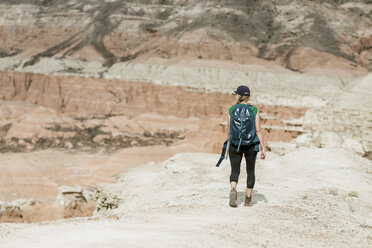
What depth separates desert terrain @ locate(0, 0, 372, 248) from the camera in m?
5.70

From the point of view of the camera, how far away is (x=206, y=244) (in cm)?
437

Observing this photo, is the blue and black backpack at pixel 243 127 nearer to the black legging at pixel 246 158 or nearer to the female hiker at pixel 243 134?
the female hiker at pixel 243 134

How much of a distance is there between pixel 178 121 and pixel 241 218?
40601mm

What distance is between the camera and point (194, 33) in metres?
73.6

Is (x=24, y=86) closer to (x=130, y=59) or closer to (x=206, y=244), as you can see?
(x=130, y=59)

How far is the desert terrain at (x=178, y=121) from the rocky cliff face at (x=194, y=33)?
0.34 m

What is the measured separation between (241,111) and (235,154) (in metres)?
0.66

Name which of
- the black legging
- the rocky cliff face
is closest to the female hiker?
the black legging

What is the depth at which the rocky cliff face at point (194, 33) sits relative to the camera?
234 feet

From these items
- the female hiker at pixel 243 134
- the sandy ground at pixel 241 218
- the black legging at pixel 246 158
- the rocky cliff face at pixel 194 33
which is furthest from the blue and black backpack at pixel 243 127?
the rocky cliff face at pixel 194 33

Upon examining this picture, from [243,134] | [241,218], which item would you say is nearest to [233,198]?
[241,218]

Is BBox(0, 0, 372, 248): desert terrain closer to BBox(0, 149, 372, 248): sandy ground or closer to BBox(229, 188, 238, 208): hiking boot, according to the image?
BBox(0, 149, 372, 248): sandy ground

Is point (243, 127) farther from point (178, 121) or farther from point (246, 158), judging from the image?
point (178, 121)

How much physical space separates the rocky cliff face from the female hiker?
6394 cm
